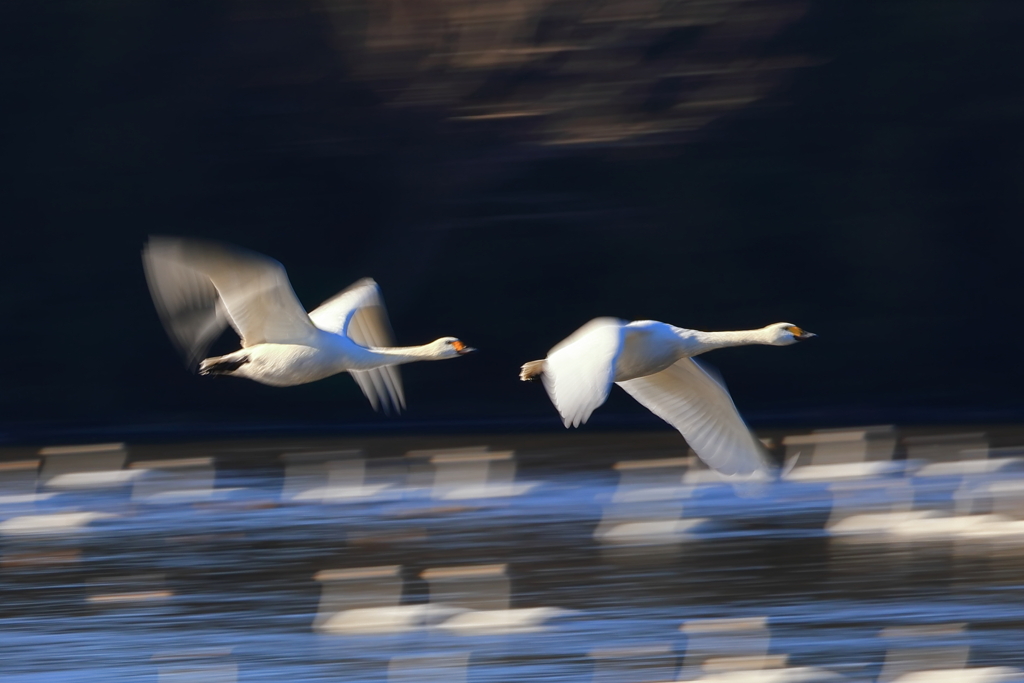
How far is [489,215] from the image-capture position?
2177cm

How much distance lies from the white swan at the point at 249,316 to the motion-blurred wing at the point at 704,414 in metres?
1.02

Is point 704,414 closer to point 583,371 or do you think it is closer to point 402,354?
point 402,354

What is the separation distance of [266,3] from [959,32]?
324 inches

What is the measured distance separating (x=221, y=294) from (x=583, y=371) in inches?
87.7

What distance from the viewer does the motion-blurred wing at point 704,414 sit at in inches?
368

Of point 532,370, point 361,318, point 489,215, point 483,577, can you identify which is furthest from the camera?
point 489,215

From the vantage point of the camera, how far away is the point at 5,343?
23344 mm

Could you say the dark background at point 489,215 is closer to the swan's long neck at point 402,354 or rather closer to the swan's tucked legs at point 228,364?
the swan's long neck at point 402,354

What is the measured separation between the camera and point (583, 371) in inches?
305

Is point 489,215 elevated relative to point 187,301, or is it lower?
elevated

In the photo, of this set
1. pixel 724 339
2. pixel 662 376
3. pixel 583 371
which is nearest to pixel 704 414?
pixel 662 376

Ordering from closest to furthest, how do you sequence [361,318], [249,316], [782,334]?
1. [249,316]
2. [782,334]
3. [361,318]

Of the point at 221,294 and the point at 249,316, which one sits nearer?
the point at 221,294

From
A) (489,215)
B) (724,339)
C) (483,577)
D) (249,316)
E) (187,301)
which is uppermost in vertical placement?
(489,215)
